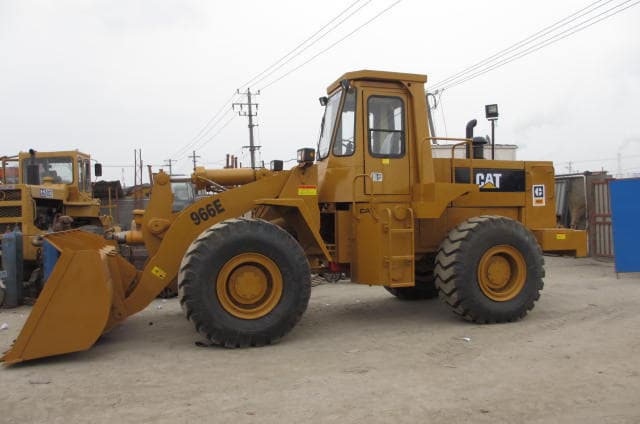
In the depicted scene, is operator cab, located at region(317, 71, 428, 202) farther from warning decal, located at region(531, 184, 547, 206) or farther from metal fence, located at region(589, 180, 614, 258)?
metal fence, located at region(589, 180, 614, 258)

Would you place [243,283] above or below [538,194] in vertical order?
below

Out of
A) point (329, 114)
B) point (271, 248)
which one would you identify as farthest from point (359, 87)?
point (271, 248)

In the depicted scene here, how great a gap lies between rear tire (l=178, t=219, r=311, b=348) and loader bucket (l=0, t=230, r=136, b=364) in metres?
0.78

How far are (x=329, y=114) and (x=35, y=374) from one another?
4.57 m

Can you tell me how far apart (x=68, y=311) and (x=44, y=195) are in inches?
273

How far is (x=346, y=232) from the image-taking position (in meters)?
6.87

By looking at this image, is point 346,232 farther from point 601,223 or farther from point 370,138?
point 601,223

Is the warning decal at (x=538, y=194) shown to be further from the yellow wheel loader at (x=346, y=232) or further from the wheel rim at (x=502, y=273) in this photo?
the wheel rim at (x=502, y=273)

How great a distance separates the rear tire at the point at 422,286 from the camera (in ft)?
25.2

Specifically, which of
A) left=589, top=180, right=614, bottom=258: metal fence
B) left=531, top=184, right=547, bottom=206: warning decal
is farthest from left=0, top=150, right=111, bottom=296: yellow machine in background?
left=589, top=180, right=614, bottom=258: metal fence

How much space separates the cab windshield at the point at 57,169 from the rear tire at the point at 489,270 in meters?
9.79

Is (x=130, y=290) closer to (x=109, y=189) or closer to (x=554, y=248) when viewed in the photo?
(x=554, y=248)

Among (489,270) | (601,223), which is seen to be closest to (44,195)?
(489,270)

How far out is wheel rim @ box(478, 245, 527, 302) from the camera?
6.77 m
